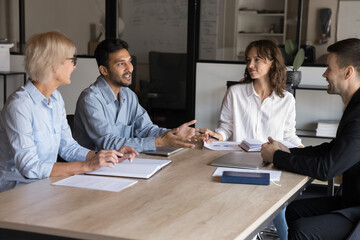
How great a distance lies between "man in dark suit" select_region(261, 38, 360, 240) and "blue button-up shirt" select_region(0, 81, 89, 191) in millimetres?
1040

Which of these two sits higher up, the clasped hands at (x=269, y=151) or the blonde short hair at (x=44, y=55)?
the blonde short hair at (x=44, y=55)

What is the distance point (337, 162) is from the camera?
2395mm

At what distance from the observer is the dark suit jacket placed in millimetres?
2381

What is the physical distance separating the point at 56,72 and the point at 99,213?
100cm

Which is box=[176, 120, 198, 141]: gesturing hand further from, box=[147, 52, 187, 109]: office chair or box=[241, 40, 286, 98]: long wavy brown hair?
box=[147, 52, 187, 109]: office chair

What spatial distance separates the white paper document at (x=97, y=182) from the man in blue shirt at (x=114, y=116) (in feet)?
2.31

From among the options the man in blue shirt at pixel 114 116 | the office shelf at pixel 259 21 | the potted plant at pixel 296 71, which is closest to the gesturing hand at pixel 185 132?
the man in blue shirt at pixel 114 116

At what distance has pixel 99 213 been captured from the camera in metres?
1.79

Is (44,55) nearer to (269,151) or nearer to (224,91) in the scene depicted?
(269,151)

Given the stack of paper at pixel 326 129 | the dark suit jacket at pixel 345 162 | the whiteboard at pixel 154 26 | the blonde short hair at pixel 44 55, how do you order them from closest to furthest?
1. the dark suit jacket at pixel 345 162
2. the blonde short hair at pixel 44 55
3. the stack of paper at pixel 326 129
4. the whiteboard at pixel 154 26

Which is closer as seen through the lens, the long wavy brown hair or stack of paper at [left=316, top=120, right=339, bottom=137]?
the long wavy brown hair

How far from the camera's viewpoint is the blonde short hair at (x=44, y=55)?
252 cm

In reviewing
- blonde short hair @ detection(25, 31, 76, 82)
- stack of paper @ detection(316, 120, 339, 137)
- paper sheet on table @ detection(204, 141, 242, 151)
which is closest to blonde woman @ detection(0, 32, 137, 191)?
blonde short hair @ detection(25, 31, 76, 82)

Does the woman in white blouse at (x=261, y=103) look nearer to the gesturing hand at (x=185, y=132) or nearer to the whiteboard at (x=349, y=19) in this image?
the gesturing hand at (x=185, y=132)
